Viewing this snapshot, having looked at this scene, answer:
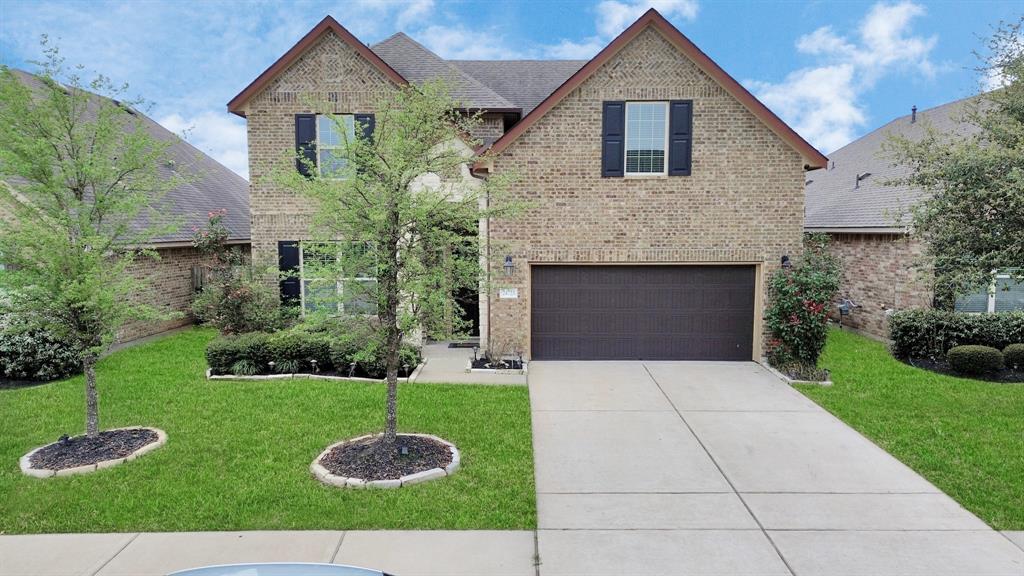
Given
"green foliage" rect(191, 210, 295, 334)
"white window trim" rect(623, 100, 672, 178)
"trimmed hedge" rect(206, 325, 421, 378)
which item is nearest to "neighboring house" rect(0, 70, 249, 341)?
"green foliage" rect(191, 210, 295, 334)

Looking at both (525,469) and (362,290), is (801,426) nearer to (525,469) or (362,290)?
(525,469)

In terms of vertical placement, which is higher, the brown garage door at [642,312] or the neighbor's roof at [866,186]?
the neighbor's roof at [866,186]

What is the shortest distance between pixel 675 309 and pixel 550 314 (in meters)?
2.62

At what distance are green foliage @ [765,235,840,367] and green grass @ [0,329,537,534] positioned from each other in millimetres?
5196

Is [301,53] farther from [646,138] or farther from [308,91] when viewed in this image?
[646,138]

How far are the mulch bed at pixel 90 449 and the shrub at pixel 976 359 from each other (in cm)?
1357

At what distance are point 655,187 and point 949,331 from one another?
6.84 m

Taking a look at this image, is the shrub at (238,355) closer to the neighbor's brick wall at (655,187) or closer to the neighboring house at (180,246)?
the neighboring house at (180,246)

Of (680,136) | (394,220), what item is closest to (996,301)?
Result: (680,136)

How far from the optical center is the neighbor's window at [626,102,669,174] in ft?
41.0

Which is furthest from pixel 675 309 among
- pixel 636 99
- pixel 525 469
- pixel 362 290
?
pixel 362 290

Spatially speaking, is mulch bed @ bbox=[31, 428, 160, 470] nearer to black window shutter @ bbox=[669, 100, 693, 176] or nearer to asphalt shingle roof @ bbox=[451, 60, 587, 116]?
black window shutter @ bbox=[669, 100, 693, 176]

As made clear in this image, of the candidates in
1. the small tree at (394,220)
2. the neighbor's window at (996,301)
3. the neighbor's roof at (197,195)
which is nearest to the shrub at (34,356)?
the neighbor's roof at (197,195)

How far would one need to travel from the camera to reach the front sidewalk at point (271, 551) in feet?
16.6
